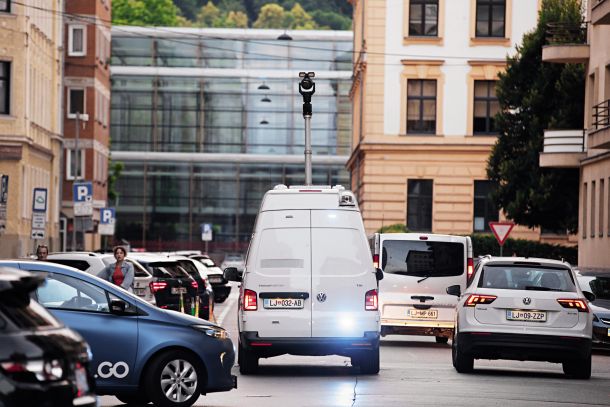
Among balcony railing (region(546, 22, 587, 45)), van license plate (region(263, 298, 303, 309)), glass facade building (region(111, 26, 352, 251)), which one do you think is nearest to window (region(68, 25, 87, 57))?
glass facade building (region(111, 26, 352, 251))

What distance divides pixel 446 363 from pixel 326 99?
279ft

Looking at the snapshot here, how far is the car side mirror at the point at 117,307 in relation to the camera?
53.6 ft

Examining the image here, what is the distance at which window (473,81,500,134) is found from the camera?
2741 inches

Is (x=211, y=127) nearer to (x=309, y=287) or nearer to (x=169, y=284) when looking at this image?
(x=169, y=284)

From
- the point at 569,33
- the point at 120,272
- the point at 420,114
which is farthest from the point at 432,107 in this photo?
the point at 120,272

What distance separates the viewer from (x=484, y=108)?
69.8 meters

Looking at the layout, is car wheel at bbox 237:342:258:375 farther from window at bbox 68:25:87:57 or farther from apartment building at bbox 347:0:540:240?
window at bbox 68:25:87:57

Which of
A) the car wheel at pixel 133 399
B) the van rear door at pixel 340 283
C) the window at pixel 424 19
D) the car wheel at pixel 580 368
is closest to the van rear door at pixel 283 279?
the van rear door at pixel 340 283

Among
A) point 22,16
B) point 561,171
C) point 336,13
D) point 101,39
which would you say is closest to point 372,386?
point 561,171

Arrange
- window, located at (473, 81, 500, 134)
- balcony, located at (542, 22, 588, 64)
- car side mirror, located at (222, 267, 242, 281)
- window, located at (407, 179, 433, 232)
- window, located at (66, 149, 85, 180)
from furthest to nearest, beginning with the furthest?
window, located at (66, 149, 85, 180), window, located at (473, 81, 500, 134), window, located at (407, 179, 433, 232), balcony, located at (542, 22, 588, 64), car side mirror, located at (222, 267, 242, 281)

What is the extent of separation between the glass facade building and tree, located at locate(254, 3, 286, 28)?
5879 cm

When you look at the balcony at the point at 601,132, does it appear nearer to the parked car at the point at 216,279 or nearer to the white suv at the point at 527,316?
the parked car at the point at 216,279

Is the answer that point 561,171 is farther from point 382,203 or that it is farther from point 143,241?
point 143,241

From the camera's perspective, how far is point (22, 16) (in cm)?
6391
